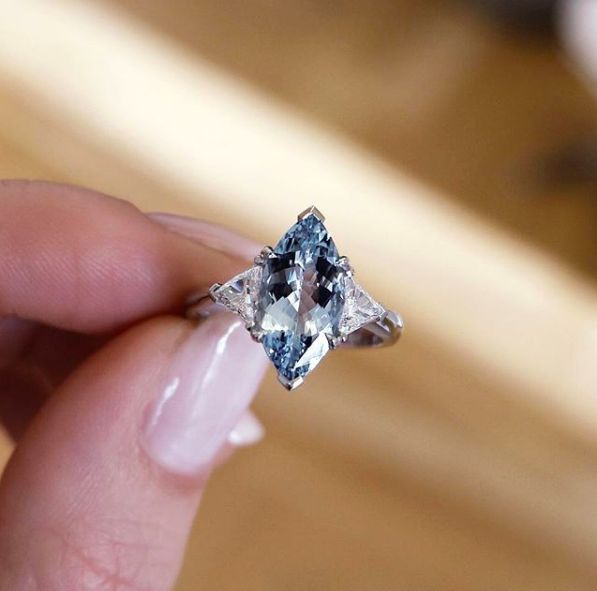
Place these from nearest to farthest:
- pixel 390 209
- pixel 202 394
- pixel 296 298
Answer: pixel 296 298 < pixel 202 394 < pixel 390 209

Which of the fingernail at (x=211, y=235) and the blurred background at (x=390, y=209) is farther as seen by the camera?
the blurred background at (x=390, y=209)

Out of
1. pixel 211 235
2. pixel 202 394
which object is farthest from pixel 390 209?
pixel 202 394

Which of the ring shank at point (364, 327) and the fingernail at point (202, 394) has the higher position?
the ring shank at point (364, 327)

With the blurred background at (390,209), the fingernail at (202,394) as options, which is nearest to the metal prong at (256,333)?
the fingernail at (202,394)

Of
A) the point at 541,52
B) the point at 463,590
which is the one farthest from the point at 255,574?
the point at 541,52

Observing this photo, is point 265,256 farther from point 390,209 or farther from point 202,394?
point 390,209

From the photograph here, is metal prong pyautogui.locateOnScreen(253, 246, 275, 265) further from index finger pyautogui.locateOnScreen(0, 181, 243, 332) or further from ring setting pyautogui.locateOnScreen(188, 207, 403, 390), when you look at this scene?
index finger pyautogui.locateOnScreen(0, 181, 243, 332)

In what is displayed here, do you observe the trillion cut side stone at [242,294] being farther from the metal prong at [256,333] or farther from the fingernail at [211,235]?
the fingernail at [211,235]
